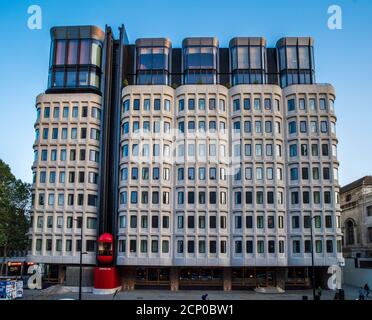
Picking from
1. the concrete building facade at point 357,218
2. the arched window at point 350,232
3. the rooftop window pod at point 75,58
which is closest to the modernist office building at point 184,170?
the rooftop window pod at point 75,58

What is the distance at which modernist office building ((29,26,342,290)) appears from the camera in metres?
55.2

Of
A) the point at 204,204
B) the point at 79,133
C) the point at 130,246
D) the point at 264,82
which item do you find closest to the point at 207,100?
the point at 264,82

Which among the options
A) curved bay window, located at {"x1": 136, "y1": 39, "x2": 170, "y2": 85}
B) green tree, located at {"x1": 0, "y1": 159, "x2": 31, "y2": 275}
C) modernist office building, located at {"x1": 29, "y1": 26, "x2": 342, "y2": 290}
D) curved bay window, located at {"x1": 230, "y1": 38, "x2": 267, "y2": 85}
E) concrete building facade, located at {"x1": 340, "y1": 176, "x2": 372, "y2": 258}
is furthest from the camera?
concrete building facade, located at {"x1": 340, "y1": 176, "x2": 372, "y2": 258}

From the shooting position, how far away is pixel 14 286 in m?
39.5

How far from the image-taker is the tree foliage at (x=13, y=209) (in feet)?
197

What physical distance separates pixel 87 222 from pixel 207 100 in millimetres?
22560

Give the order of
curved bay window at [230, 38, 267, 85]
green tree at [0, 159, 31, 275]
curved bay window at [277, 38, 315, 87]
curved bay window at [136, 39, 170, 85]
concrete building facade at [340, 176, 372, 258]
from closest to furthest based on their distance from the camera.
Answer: green tree at [0, 159, 31, 275]
curved bay window at [230, 38, 267, 85]
curved bay window at [136, 39, 170, 85]
curved bay window at [277, 38, 315, 87]
concrete building facade at [340, 176, 372, 258]

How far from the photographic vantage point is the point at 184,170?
5684cm

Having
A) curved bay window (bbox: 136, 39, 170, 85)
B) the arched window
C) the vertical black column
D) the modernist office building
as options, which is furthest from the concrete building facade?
the vertical black column

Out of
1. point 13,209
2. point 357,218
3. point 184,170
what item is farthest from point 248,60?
point 13,209

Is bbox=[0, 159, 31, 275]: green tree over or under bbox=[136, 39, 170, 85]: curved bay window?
under

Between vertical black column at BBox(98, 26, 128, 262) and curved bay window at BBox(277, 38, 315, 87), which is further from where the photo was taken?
curved bay window at BBox(277, 38, 315, 87)

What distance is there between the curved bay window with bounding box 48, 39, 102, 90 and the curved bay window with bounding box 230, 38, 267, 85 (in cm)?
Answer: 1912

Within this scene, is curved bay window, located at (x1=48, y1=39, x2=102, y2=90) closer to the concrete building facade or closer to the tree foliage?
the tree foliage
